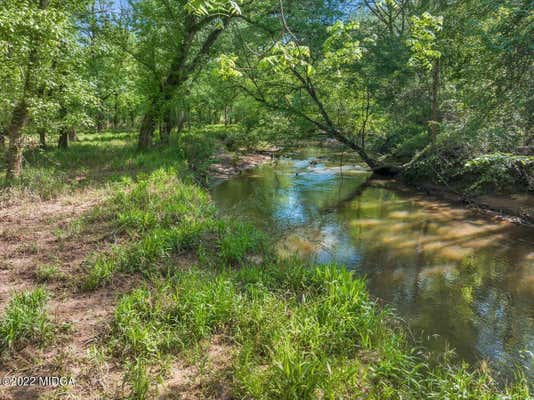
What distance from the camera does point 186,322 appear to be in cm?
381

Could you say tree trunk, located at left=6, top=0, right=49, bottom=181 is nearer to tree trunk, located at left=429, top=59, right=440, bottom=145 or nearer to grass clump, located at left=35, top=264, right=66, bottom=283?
grass clump, located at left=35, top=264, right=66, bottom=283

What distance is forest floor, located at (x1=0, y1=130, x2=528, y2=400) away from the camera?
2977 millimetres

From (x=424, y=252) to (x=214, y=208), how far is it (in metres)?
5.09

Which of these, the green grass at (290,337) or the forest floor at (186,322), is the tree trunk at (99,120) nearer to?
the forest floor at (186,322)

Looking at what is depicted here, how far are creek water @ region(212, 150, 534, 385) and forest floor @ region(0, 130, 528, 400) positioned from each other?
0.93 meters

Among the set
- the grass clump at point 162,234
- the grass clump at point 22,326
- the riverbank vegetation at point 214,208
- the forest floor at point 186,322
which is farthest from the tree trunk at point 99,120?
the grass clump at point 22,326

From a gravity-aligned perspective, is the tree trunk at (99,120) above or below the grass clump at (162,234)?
above

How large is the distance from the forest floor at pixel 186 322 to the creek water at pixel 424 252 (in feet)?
3.04

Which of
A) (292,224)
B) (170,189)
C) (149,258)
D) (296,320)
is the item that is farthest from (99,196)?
(296,320)

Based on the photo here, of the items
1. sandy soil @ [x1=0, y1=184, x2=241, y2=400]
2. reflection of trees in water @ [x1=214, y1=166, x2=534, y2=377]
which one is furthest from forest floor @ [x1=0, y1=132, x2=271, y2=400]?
reflection of trees in water @ [x1=214, y1=166, x2=534, y2=377]

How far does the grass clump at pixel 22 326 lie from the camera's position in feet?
11.0

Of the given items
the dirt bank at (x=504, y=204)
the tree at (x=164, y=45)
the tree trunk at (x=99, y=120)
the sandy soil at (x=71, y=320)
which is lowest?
the sandy soil at (x=71, y=320)

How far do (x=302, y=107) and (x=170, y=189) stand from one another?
8.16 metres

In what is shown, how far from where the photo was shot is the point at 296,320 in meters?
3.83
